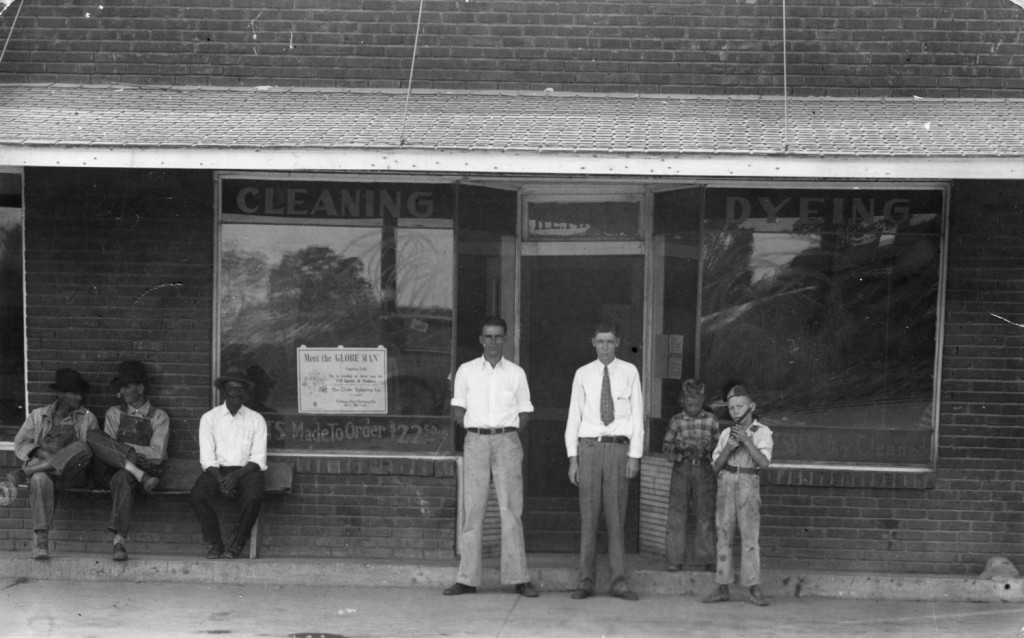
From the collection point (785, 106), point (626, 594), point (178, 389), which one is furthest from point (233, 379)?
point (785, 106)

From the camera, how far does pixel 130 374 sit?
9.06m

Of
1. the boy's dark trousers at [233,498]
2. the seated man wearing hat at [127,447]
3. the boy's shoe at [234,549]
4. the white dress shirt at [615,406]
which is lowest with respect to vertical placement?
the boy's shoe at [234,549]

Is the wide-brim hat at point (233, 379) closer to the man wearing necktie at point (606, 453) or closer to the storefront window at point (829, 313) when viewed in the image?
the man wearing necktie at point (606, 453)

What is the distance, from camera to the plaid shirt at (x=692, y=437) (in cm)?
872

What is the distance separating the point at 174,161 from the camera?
7695 mm

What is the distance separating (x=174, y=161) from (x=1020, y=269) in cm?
566

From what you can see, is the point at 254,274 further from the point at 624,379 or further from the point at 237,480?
the point at 624,379

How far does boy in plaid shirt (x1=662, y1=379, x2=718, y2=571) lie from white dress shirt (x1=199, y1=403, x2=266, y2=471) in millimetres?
2848

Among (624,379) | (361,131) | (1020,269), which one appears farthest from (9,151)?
(1020,269)

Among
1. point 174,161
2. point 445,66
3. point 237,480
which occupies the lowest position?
point 237,480

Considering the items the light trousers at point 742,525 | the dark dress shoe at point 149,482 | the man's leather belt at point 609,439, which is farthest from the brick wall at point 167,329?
the light trousers at point 742,525

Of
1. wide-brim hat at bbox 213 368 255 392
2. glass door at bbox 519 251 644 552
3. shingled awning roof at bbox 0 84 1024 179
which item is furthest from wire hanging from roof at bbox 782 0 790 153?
wide-brim hat at bbox 213 368 255 392

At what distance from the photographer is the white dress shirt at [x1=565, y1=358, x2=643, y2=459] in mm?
8461

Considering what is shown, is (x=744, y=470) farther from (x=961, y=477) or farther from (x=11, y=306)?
(x=11, y=306)
